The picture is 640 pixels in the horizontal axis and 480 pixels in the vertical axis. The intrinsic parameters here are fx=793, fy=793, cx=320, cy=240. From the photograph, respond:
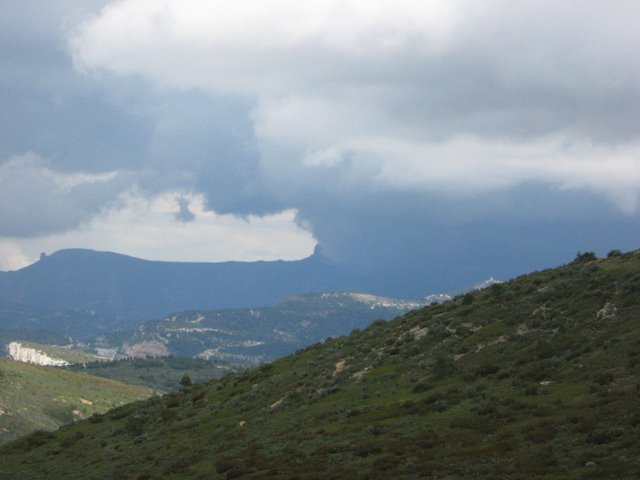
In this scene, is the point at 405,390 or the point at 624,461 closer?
the point at 624,461

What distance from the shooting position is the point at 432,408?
46.2 m

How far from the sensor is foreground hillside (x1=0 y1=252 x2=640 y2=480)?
3506 cm

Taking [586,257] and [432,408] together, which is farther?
[586,257]

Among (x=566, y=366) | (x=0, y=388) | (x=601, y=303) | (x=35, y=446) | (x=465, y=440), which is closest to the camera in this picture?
(x=465, y=440)

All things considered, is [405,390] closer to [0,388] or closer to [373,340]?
[373,340]

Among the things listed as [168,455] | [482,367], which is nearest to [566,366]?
[482,367]

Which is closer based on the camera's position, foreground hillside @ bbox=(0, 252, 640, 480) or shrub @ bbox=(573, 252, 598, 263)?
foreground hillside @ bbox=(0, 252, 640, 480)

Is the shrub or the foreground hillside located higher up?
the shrub

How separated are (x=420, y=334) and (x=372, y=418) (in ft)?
69.7

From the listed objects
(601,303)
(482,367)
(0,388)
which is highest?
(601,303)

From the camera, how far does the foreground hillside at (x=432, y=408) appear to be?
35062mm

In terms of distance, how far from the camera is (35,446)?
265 feet

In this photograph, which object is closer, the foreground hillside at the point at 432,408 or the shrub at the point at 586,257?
the foreground hillside at the point at 432,408

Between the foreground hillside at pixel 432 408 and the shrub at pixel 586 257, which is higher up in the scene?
the shrub at pixel 586 257
